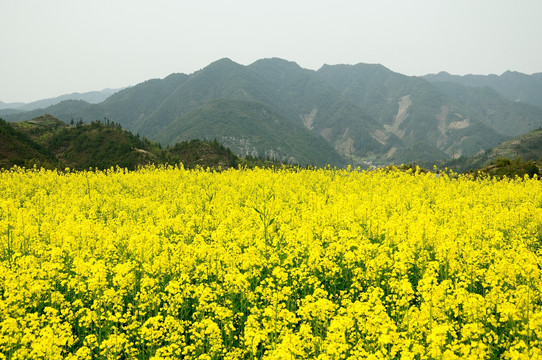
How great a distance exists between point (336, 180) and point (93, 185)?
19.3 meters

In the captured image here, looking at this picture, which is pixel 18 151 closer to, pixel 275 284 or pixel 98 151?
pixel 98 151

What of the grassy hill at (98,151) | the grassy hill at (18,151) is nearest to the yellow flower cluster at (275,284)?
the grassy hill at (18,151)

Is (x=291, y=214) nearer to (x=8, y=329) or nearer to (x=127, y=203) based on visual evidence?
(x=127, y=203)

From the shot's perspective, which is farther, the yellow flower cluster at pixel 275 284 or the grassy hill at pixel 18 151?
the grassy hill at pixel 18 151

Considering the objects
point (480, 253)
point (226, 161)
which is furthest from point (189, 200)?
point (226, 161)

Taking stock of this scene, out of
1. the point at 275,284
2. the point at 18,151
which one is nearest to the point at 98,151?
the point at 18,151

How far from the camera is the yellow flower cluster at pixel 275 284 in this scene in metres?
5.68

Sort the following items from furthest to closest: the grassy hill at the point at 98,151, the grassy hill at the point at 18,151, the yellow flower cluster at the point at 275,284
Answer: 1. the grassy hill at the point at 98,151
2. the grassy hill at the point at 18,151
3. the yellow flower cluster at the point at 275,284

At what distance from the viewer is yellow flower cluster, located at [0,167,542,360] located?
568cm

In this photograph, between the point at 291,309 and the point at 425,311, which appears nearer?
the point at 425,311

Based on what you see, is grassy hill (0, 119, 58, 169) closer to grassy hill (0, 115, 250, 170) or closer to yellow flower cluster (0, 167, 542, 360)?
grassy hill (0, 115, 250, 170)

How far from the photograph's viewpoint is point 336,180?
26562 millimetres

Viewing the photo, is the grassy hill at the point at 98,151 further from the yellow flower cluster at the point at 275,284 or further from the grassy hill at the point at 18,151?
the yellow flower cluster at the point at 275,284

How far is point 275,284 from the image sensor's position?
897cm
